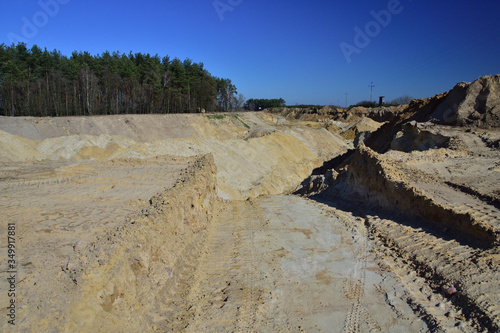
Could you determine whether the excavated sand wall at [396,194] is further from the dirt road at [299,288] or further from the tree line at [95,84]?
the tree line at [95,84]

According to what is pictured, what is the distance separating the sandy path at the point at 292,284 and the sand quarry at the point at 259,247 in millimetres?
30

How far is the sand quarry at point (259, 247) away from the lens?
15.5 feet

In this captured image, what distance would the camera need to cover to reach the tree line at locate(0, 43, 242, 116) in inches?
1139

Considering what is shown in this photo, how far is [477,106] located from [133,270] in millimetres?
16960

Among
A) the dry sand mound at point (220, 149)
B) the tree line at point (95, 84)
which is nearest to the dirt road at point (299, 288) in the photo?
the dry sand mound at point (220, 149)

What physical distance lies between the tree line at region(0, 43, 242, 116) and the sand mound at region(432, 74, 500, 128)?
99.3ft

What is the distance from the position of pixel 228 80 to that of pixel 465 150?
45911 mm

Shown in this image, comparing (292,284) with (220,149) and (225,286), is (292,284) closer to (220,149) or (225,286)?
(225,286)

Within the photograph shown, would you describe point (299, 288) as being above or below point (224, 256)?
below

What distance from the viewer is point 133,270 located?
5.28m

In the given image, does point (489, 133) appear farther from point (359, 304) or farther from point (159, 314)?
point (159, 314)

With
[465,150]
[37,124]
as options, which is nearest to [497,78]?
[465,150]

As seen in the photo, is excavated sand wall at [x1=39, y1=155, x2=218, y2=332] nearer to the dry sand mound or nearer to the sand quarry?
the sand quarry

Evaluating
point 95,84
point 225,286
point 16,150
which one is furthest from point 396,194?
point 95,84
